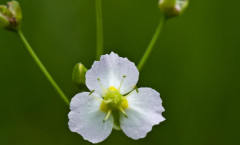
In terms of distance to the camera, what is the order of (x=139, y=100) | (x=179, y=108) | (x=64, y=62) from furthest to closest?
(x=64, y=62) → (x=179, y=108) → (x=139, y=100)

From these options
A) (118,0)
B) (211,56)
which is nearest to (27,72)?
(118,0)

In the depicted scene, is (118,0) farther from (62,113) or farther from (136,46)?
(62,113)

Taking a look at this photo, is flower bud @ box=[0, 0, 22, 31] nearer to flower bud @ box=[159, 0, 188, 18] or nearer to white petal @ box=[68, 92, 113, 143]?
white petal @ box=[68, 92, 113, 143]

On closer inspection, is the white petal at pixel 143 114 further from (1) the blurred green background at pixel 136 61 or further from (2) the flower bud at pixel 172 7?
(1) the blurred green background at pixel 136 61

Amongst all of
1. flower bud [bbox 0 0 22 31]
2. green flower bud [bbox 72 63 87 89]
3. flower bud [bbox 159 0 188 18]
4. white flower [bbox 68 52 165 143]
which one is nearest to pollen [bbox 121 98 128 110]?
white flower [bbox 68 52 165 143]

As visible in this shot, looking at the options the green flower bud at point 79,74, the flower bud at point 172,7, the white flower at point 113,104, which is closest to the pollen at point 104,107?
the white flower at point 113,104

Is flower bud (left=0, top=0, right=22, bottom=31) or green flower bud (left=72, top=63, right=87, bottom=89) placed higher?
flower bud (left=0, top=0, right=22, bottom=31)

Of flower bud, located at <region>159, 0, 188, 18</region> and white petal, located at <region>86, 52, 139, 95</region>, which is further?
flower bud, located at <region>159, 0, 188, 18</region>
